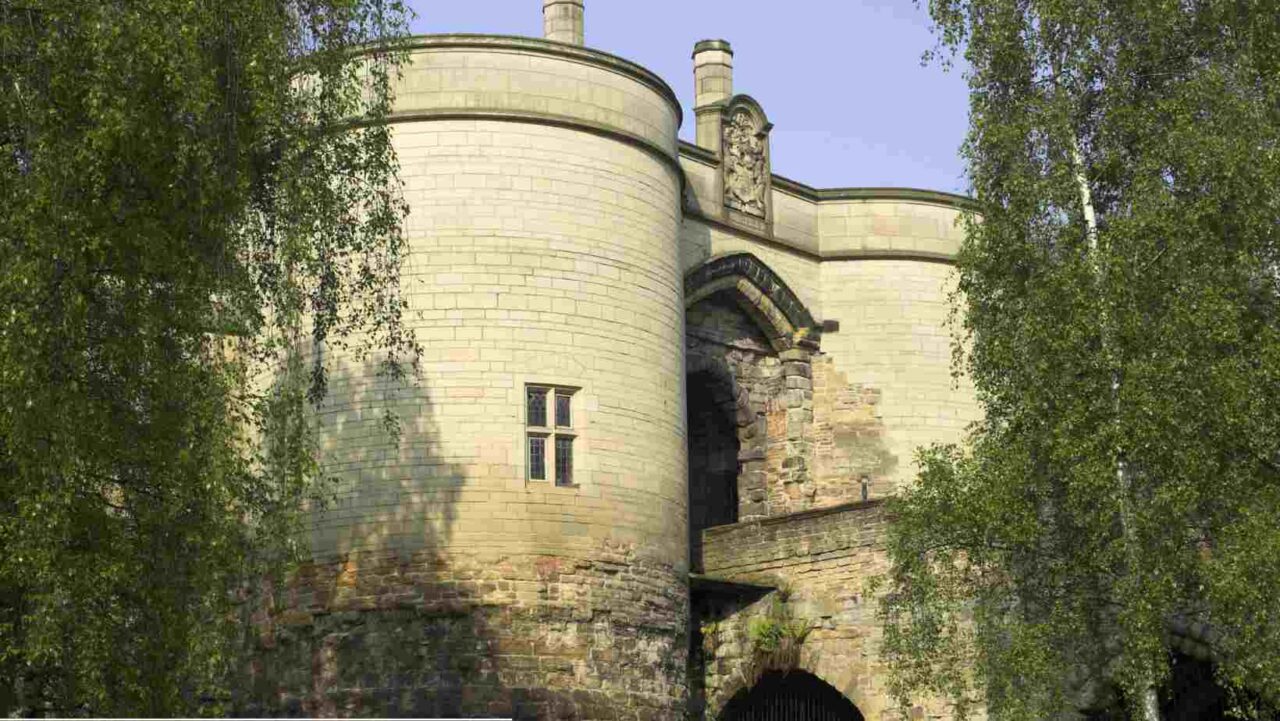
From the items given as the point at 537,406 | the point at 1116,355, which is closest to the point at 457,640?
the point at 537,406

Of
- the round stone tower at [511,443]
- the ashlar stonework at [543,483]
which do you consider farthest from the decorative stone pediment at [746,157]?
the round stone tower at [511,443]

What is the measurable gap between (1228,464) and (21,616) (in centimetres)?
982

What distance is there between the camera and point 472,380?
20453 mm

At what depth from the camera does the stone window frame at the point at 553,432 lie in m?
20.5

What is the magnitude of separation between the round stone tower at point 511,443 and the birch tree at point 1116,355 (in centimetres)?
324

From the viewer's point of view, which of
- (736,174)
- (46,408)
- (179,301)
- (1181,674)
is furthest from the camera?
(736,174)

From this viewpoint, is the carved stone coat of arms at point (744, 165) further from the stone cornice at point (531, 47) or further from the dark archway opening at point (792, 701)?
the dark archway opening at point (792, 701)

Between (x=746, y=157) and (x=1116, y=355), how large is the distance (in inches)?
396

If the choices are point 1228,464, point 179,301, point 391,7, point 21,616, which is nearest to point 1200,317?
point 1228,464

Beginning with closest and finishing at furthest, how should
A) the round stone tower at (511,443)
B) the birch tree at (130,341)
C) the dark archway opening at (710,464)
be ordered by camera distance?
the birch tree at (130,341), the round stone tower at (511,443), the dark archway opening at (710,464)

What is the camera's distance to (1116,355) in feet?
55.7

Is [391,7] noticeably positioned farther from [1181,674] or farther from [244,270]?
[1181,674]

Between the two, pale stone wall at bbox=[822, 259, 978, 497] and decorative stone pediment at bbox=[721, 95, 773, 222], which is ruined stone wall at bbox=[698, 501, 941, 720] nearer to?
pale stone wall at bbox=[822, 259, 978, 497]

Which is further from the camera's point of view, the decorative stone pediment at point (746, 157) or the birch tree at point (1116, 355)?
→ the decorative stone pediment at point (746, 157)
